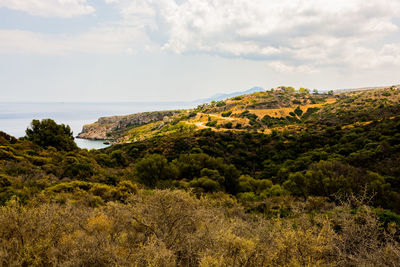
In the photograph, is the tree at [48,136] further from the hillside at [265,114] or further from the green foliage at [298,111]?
the green foliage at [298,111]

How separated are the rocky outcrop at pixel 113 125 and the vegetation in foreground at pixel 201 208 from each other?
104m

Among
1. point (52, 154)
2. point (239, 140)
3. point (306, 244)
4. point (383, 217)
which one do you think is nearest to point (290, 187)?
point (383, 217)

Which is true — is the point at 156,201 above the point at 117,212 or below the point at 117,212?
above

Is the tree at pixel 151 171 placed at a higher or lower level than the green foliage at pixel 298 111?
lower

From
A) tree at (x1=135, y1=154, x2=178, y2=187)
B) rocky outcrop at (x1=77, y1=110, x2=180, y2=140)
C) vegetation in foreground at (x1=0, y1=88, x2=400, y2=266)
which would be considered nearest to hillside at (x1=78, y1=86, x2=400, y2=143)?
rocky outcrop at (x1=77, y1=110, x2=180, y2=140)

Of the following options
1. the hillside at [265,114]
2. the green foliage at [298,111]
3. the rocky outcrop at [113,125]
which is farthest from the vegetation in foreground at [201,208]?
the rocky outcrop at [113,125]

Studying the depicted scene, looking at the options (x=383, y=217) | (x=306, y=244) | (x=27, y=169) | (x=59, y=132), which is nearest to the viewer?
(x=306, y=244)

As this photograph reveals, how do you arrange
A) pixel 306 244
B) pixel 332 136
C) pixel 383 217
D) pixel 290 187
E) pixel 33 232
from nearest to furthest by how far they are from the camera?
pixel 306 244 < pixel 33 232 < pixel 383 217 < pixel 290 187 < pixel 332 136

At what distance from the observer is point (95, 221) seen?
8.55m

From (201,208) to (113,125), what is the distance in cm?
15183

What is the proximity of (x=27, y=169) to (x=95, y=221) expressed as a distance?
42.6 feet

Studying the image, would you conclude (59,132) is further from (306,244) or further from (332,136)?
(332,136)

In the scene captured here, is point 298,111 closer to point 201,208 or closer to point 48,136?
point 48,136

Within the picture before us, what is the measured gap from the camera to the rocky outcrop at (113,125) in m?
136
